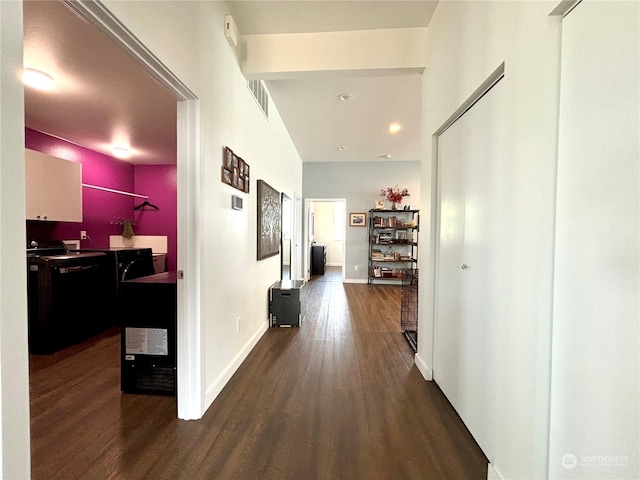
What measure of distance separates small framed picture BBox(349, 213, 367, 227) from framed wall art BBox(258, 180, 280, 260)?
299cm

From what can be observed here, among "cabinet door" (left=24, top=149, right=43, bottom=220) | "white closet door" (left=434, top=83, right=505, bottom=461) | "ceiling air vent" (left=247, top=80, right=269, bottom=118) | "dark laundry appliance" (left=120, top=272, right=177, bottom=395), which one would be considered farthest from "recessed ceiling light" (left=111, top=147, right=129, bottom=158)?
"white closet door" (left=434, top=83, right=505, bottom=461)

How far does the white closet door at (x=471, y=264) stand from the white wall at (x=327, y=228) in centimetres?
810

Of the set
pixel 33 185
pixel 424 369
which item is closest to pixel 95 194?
pixel 33 185

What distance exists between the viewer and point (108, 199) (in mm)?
4422

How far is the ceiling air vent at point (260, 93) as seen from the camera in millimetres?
2675

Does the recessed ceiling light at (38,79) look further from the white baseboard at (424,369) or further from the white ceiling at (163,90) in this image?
the white baseboard at (424,369)

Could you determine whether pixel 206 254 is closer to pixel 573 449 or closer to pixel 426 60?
pixel 573 449

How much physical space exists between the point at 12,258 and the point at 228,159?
1.54 meters

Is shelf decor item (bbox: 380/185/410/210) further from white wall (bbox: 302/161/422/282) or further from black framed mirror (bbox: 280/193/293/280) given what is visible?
black framed mirror (bbox: 280/193/293/280)

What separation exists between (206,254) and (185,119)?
0.84 m

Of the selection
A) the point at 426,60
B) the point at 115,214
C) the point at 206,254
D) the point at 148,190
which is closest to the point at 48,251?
the point at 115,214

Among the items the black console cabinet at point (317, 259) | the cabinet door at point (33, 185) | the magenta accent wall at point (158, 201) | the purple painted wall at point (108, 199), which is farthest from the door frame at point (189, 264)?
the black console cabinet at point (317, 259)

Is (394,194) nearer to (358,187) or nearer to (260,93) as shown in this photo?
(358,187)

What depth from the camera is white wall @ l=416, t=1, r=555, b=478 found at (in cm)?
98
